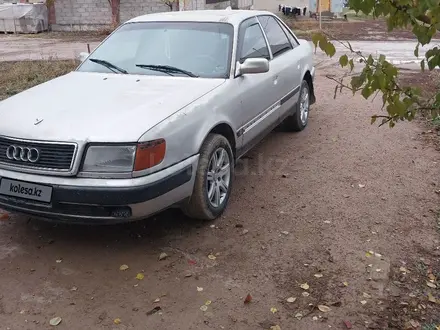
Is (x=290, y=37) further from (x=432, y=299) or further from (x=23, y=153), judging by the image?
(x=432, y=299)

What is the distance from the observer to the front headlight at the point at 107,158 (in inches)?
135

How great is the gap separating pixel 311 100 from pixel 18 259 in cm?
466

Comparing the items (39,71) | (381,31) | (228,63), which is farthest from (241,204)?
(381,31)

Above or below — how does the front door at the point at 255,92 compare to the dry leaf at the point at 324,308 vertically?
above

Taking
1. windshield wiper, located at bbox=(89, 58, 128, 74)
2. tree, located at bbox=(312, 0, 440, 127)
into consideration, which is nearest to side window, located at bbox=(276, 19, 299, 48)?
windshield wiper, located at bbox=(89, 58, 128, 74)

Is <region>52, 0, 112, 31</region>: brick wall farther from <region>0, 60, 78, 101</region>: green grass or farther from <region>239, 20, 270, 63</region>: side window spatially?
<region>239, 20, 270, 63</region>: side window

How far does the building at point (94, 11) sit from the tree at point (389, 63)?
1953 cm

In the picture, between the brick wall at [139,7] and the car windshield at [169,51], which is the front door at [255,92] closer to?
the car windshield at [169,51]

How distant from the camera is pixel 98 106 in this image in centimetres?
385

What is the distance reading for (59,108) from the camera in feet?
12.7

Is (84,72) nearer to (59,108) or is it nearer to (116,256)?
(59,108)

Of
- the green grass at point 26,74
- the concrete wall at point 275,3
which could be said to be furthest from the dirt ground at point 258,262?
the concrete wall at point 275,3

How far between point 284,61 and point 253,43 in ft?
2.28

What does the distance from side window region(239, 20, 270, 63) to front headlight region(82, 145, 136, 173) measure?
182cm
